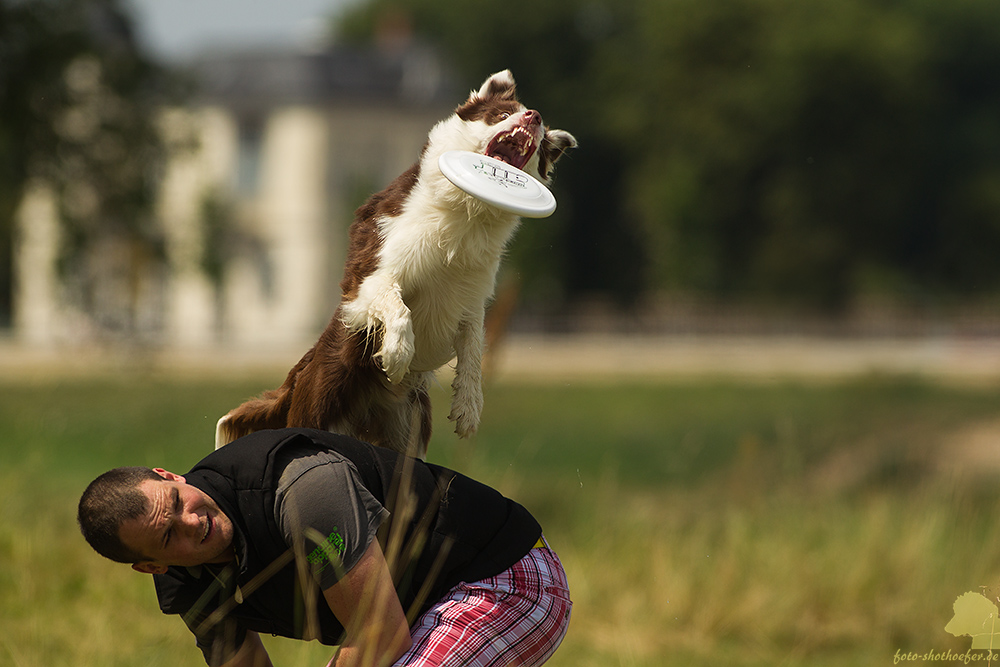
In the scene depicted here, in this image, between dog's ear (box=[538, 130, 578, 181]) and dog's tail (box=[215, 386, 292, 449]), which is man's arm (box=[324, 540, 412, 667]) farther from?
dog's ear (box=[538, 130, 578, 181])

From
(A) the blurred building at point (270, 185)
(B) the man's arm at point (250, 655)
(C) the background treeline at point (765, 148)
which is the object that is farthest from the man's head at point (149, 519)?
(C) the background treeline at point (765, 148)

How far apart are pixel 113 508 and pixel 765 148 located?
43993mm

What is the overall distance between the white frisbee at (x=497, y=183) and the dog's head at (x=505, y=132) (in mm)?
65

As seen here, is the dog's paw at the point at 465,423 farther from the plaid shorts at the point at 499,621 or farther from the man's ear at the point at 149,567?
the man's ear at the point at 149,567

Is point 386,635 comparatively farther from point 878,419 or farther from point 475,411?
point 878,419

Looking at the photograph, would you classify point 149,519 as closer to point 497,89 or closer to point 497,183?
point 497,183

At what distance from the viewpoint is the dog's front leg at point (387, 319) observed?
2.91m

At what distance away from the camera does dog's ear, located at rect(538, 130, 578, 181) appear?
3152mm

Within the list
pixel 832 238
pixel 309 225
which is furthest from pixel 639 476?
pixel 832 238

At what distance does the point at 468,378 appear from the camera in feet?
10.3

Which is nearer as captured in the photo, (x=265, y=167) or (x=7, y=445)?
(x=7, y=445)

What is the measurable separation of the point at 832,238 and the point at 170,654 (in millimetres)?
41673

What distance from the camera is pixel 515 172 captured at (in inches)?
116

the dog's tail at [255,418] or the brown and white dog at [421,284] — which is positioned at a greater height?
the brown and white dog at [421,284]
